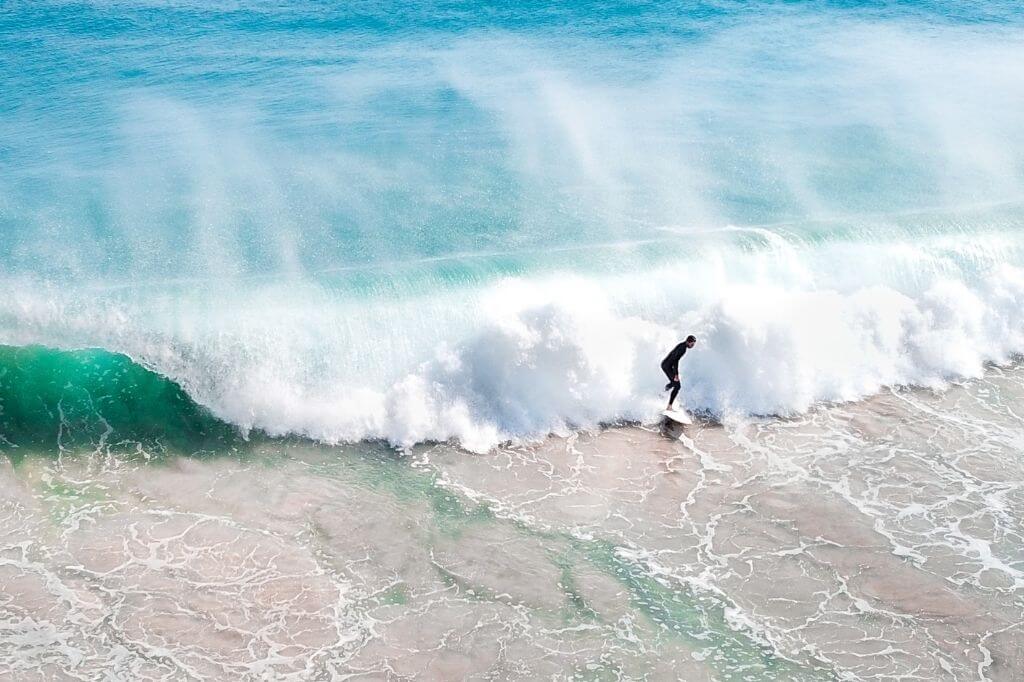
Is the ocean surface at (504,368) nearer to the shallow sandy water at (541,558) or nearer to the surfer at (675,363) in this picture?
the shallow sandy water at (541,558)

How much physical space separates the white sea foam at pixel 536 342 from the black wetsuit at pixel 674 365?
1.89ft

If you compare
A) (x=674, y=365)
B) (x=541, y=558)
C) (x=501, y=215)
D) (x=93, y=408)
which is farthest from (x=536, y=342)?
(x=93, y=408)

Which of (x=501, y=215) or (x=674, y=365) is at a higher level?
(x=501, y=215)

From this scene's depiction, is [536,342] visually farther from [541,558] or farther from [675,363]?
[541,558]

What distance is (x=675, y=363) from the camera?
13781mm

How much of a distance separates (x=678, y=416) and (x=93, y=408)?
8.75m

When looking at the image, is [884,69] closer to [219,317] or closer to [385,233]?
[385,233]

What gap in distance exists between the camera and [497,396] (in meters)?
14.1

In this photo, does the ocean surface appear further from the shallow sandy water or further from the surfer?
the surfer

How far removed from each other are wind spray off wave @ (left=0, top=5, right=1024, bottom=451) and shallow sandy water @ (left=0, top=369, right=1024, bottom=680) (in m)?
1.15

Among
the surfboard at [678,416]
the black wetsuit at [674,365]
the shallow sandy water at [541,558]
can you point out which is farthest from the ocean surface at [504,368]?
the black wetsuit at [674,365]

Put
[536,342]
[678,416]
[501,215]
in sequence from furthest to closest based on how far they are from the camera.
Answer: [501,215]
[536,342]
[678,416]

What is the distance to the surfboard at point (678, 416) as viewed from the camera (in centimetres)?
1402

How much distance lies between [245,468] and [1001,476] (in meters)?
10.4
